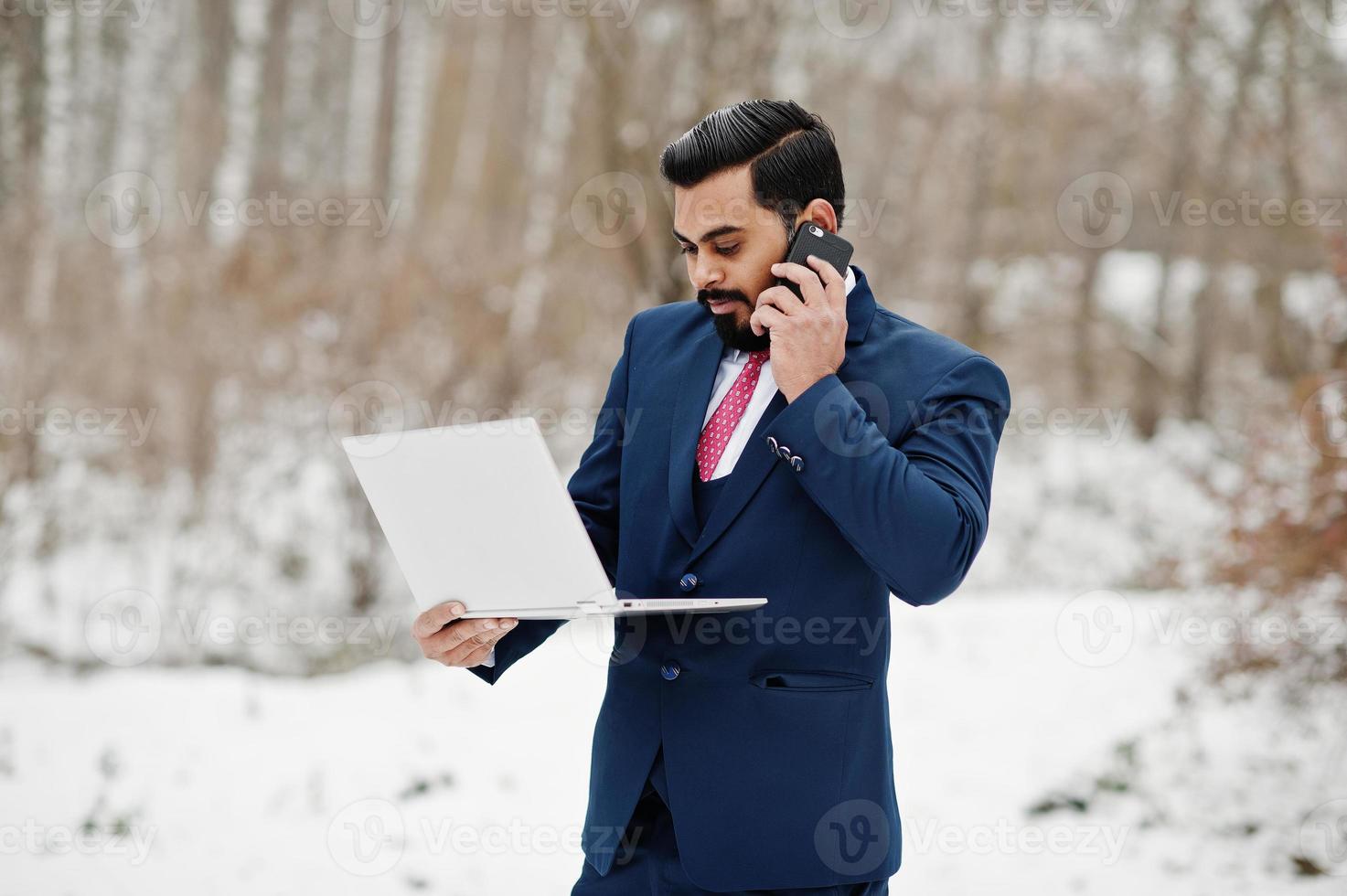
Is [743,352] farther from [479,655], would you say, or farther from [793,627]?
[479,655]

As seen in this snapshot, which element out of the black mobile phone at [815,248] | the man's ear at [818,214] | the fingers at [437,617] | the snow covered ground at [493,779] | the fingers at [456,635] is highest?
the man's ear at [818,214]

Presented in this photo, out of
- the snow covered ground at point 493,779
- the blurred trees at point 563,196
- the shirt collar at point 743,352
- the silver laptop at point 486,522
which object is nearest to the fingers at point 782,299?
the shirt collar at point 743,352

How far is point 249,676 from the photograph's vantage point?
5.00 meters

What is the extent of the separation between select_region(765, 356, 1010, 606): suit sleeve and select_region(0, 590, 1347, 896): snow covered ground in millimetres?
2375

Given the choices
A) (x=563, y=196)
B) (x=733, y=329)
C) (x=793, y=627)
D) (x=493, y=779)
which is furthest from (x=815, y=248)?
(x=563, y=196)

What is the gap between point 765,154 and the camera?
1814mm

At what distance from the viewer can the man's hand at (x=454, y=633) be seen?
5.76 ft

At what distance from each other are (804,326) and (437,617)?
71 centimetres

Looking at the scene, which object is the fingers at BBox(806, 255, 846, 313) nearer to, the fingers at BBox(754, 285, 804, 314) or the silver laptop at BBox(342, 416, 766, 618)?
the fingers at BBox(754, 285, 804, 314)

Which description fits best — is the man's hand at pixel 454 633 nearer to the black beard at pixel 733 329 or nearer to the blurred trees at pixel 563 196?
the black beard at pixel 733 329

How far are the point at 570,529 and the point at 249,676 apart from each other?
3845mm

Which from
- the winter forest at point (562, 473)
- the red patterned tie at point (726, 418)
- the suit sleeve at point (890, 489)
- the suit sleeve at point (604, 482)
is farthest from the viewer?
the winter forest at point (562, 473)

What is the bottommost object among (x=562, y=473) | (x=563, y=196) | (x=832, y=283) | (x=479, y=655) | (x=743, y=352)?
(x=562, y=473)

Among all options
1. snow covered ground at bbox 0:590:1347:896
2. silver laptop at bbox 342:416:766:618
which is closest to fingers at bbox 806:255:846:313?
silver laptop at bbox 342:416:766:618
